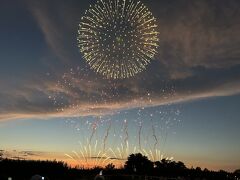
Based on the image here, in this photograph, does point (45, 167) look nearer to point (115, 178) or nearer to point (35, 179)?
point (115, 178)

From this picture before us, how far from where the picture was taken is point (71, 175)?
92.9 meters

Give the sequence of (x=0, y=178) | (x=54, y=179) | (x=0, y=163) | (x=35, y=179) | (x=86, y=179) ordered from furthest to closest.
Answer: (x=0, y=163)
(x=54, y=179)
(x=86, y=179)
(x=0, y=178)
(x=35, y=179)

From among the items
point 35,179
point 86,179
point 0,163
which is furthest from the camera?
point 0,163

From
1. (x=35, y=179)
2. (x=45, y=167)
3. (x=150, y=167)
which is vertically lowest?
(x=35, y=179)

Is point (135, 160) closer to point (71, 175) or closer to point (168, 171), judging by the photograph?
point (168, 171)

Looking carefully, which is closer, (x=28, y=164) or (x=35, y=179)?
(x=35, y=179)

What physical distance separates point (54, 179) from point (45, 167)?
9440 mm

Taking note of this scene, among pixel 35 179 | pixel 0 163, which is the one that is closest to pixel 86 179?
pixel 0 163

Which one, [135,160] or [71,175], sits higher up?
[135,160]

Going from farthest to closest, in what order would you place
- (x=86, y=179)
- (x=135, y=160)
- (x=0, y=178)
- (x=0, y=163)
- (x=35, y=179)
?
(x=135, y=160), (x=0, y=163), (x=86, y=179), (x=0, y=178), (x=35, y=179)

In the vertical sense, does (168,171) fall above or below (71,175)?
above

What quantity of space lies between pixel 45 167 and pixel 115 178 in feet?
57.9

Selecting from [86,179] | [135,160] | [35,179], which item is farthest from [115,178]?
[135,160]

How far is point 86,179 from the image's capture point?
3295 inches
